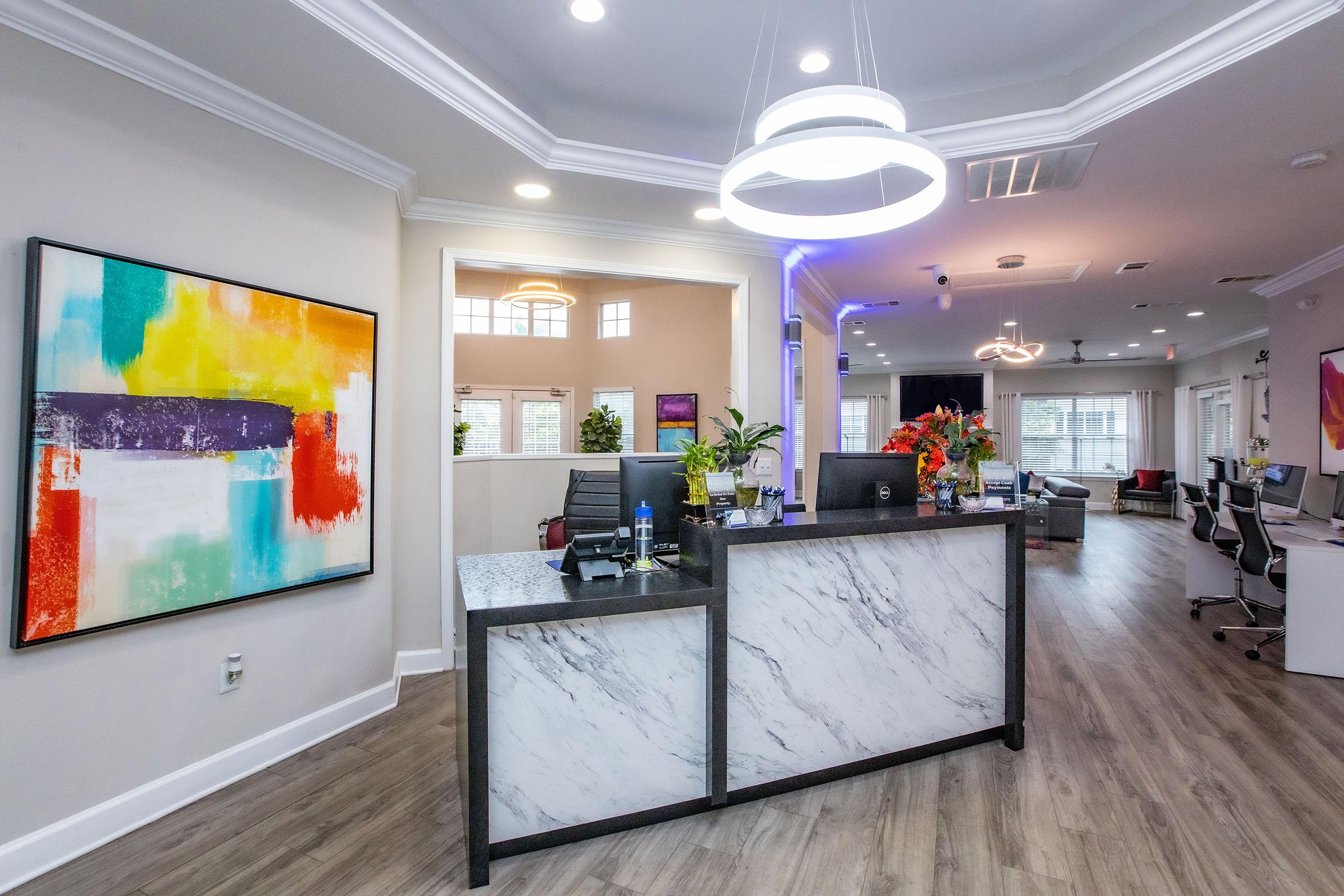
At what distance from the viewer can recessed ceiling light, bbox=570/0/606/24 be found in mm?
2500

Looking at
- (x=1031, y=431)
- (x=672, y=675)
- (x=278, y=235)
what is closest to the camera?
(x=672, y=675)

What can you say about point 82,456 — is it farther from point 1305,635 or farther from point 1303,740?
point 1305,635

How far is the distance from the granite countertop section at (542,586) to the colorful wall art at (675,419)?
5737 millimetres

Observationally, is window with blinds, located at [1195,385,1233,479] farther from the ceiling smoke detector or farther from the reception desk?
the reception desk

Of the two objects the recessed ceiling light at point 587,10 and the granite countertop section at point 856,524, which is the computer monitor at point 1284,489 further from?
the recessed ceiling light at point 587,10

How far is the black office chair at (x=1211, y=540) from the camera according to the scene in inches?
187

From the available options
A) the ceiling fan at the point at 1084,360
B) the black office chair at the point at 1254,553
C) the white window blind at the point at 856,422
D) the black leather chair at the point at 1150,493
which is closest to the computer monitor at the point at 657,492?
the black office chair at the point at 1254,553

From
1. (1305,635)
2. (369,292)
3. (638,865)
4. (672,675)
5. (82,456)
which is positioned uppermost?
(369,292)

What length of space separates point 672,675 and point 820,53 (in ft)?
8.62

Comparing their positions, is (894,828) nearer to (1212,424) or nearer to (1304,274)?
(1304,274)

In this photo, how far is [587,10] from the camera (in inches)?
100

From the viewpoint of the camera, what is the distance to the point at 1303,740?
289 cm

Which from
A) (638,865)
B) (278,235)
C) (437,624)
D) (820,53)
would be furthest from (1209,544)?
(278,235)

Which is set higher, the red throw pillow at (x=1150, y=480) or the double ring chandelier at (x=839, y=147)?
the double ring chandelier at (x=839, y=147)
